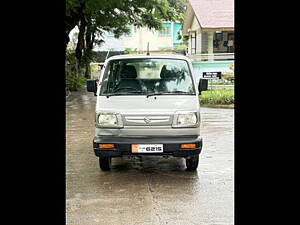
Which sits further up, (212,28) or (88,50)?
(212,28)

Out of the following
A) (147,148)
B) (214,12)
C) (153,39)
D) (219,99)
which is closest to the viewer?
(147,148)

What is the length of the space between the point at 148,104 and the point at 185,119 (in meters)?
0.63

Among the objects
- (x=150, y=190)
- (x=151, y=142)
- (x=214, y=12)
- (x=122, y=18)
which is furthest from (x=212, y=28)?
(x=150, y=190)

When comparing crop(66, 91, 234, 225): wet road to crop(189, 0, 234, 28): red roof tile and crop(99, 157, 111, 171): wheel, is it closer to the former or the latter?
crop(99, 157, 111, 171): wheel

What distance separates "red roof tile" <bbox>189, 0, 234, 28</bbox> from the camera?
3212cm

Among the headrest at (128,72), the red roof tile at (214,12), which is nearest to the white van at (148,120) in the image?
the headrest at (128,72)

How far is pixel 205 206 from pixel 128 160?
10.1 ft

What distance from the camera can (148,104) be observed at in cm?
748

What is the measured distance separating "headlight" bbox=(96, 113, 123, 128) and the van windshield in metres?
0.59

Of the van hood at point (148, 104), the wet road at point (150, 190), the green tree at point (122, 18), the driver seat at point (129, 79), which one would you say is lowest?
the wet road at point (150, 190)

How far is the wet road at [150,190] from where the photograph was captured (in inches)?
228

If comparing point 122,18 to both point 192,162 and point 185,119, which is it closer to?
point 192,162

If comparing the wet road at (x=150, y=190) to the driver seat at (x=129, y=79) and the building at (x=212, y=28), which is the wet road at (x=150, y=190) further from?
the building at (x=212, y=28)
